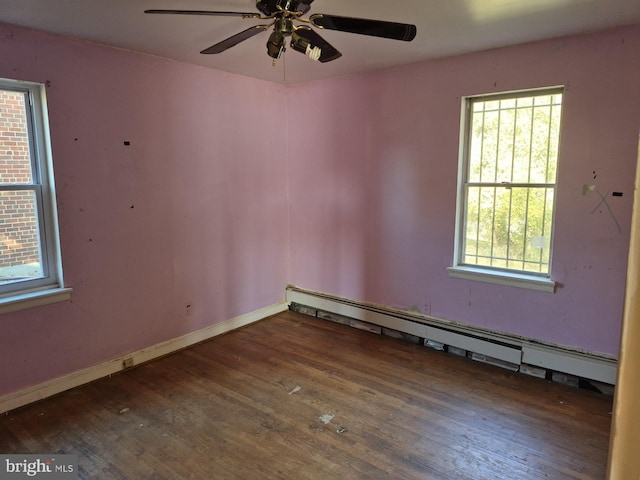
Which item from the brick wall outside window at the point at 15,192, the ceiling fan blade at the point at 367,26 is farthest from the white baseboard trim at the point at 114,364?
the ceiling fan blade at the point at 367,26

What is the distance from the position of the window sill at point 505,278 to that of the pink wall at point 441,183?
62mm

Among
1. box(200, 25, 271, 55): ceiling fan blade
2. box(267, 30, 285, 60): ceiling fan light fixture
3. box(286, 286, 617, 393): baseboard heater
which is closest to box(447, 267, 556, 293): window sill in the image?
box(286, 286, 617, 393): baseboard heater

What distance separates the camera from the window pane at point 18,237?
2729 mm

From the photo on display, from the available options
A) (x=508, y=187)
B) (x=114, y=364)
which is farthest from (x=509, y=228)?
(x=114, y=364)

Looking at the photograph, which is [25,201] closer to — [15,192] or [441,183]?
[15,192]

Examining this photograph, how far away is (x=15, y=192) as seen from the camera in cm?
276

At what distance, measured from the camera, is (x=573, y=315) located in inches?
121

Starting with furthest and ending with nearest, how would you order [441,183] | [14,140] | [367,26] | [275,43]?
[441,183] < [14,140] < [275,43] < [367,26]

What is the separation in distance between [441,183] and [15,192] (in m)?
3.23

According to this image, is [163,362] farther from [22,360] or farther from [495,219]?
[495,219]

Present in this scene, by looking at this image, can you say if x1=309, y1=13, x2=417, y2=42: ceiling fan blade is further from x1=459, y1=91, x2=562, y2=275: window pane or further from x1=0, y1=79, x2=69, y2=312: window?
x1=0, y1=79, x2=69, y2=312: window

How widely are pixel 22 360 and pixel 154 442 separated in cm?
115

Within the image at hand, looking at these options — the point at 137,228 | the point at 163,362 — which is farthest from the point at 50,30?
the point at 163,362

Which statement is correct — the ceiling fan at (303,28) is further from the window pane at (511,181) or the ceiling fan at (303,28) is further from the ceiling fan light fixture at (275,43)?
the window pane at (511,181)
